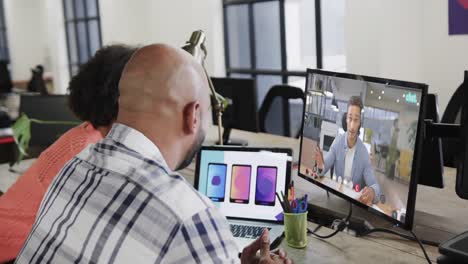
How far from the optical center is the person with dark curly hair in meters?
1.69

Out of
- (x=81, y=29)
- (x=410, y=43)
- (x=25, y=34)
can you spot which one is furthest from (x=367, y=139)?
(x=25, y=34)

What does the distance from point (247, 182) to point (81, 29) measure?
24.0 ft

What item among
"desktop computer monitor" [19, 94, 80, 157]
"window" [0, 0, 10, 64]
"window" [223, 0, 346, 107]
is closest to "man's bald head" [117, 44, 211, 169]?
"desktop computer monitor" [19, 94, 80, 157]

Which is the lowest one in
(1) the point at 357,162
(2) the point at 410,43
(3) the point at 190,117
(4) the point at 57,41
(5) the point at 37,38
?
(1) the point at 357,162

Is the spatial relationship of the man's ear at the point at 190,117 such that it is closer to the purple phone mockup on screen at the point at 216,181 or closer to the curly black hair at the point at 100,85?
the purple phone mockup on screen at the point at 216,181

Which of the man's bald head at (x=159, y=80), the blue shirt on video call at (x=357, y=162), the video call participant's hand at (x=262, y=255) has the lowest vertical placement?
the video call participant's hand at (x=262, y=255)

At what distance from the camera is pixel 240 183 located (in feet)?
5.48

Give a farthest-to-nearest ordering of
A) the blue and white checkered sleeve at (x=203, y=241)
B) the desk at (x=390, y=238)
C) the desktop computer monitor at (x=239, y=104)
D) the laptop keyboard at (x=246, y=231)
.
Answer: the desktop computer monitor at (x=239, y=104) → the laptop keyboard at (x=246, y=231) → the desk at (x=390, y=238) → the blue and white checkered sleeve at (x=203, y=241)

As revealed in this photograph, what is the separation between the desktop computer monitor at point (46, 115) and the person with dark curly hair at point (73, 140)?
1092 mm

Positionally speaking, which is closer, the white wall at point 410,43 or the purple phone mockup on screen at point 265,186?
the purple phone mockup on screen at point 265,186

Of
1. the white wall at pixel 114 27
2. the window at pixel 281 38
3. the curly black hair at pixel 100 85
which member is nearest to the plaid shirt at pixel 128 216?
the curly black hair at pixel 100 85

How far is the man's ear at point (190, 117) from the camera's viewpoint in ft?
Answer: 3.33

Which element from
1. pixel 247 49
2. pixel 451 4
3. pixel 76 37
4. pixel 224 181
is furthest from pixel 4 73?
pixel 224 181

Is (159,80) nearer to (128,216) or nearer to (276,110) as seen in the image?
(128,216)
